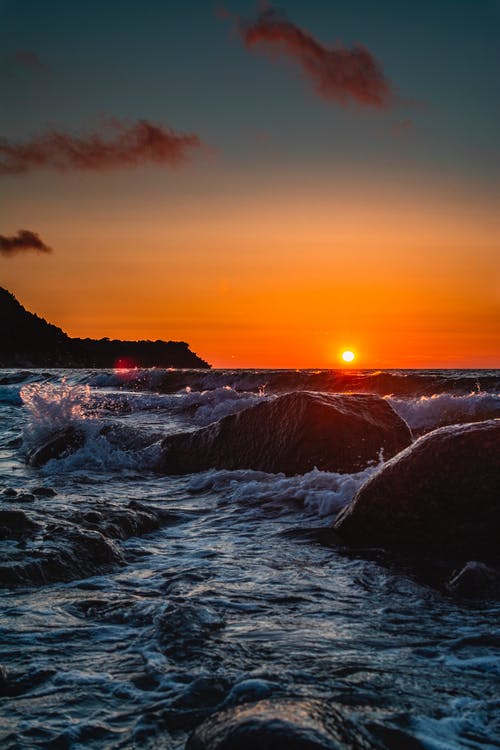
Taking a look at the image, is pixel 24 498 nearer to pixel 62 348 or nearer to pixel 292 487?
pixel 292 487

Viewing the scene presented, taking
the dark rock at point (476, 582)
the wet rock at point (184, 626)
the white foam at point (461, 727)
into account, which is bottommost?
the wet rock at point (184, 626)

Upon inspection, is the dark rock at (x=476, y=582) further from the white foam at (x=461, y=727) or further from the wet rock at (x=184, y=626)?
the wet rock at (x=184, y=626)

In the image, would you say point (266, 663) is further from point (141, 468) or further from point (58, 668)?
point (141, 468)

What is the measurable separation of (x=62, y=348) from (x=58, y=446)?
269 ft

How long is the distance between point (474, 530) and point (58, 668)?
2.90 meters

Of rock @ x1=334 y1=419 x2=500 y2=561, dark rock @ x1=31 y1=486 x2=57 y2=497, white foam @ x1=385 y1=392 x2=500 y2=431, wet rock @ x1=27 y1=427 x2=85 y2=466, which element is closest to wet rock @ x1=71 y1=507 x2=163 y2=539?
dark rock @ x1=31 y1=486 x2=57 y2=497

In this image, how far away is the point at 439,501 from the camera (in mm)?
4453

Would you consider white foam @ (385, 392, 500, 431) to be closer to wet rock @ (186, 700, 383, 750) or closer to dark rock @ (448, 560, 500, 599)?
dark rock @ (448, 560, 500, 599)

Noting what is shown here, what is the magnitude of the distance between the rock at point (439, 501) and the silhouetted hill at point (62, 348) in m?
81.5

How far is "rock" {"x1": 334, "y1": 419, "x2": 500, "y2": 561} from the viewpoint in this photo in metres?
4.26

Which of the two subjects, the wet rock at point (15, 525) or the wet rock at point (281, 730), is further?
the wet rock at point (15, 525)

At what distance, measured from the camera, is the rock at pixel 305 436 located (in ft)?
22.9

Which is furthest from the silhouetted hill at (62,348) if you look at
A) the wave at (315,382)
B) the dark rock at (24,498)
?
the dark rock at (24,498)

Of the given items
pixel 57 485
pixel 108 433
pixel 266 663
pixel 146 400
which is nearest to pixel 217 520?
pixel 57 485
